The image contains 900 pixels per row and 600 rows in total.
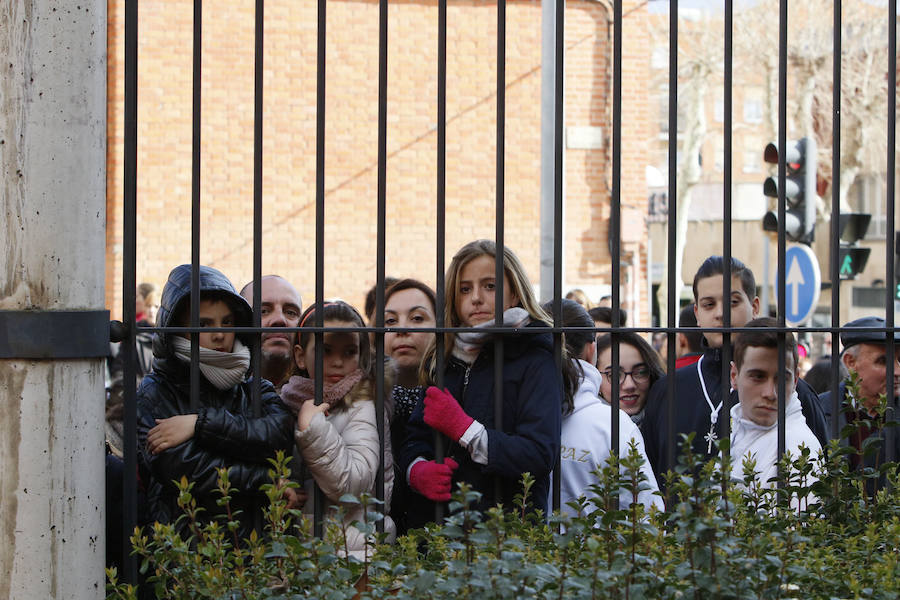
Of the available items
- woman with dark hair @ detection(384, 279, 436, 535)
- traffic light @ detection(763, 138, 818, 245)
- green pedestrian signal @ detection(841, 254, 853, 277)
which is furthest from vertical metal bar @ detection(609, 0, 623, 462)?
green pedestrian signal @ detection(841, 254, 853, 277)

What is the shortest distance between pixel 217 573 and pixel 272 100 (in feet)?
41.6

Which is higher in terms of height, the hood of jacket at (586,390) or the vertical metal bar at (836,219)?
the vertical metal bar at (836,219)

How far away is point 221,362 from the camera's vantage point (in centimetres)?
315

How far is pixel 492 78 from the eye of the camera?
48.5 feet

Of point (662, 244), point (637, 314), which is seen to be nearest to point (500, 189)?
point (637, 314)

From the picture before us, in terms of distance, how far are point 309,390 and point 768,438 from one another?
1.60 meters

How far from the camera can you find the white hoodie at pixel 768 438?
12.3ft

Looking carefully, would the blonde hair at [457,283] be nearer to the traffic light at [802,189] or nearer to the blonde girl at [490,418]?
the blonde girl at [490,418]

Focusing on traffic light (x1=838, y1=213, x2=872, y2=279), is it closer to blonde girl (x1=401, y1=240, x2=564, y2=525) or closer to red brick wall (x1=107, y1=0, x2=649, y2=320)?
red brick wall (x1=107, y1=0, x2=649, y2=320)

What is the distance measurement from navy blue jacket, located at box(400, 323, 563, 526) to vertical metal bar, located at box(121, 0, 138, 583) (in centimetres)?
78

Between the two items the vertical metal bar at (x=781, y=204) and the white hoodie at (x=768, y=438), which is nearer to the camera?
the vertical metal bar at (x=781, y=204)

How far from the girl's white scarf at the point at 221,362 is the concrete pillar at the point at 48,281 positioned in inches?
18.0

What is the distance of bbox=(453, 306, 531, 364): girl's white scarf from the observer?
3.16 m

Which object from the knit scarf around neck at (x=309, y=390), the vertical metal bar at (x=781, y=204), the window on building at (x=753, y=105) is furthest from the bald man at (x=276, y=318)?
the window on building at (x=753, y=105)
